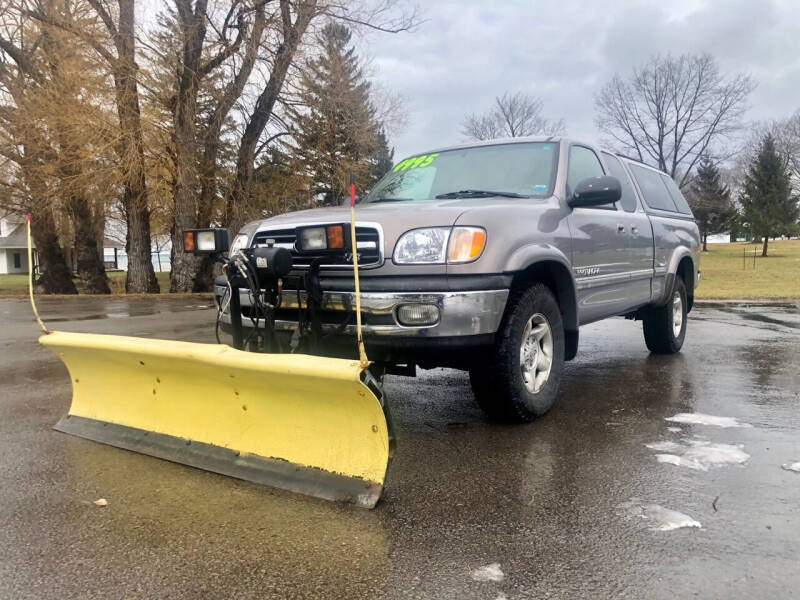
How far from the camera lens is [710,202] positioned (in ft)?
175

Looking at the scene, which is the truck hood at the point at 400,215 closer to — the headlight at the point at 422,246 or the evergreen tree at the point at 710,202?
the headlight at the point at 422,246

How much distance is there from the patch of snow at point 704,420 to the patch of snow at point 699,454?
451 mm

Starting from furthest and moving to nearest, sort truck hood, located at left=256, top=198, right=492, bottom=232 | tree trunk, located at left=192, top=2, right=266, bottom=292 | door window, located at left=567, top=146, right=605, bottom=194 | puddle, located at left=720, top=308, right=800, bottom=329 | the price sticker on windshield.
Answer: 1. tree trunk, located at left=192, top=2, right=266, bottom=292
2. puddle, located at left=720, top=308, right=800, bottom=329
3. the price sticker on windshield
4. door window, located at left=567, top=146, right=605, bottom=194
5. truck hood, located at left=256, top=198, right=492, bottom=232

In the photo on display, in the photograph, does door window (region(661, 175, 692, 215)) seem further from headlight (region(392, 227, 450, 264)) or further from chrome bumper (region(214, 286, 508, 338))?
headlight (region(392, 227, 450, 264))

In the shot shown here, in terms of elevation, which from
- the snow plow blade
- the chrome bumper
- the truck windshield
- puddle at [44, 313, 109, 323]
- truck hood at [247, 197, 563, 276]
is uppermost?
the truck windshield

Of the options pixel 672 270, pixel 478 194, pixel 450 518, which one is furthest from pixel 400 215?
pixel 672 270

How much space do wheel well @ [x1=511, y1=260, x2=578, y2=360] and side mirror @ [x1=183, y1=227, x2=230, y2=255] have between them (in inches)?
75.9

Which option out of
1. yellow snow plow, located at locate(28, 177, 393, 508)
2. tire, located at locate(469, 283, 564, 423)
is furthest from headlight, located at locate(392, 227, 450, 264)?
tire, located at locate(469, 283, 564, 423)

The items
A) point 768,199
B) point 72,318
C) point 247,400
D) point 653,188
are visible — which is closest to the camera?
point 247,400

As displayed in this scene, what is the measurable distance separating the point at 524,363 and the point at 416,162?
2.24 meters

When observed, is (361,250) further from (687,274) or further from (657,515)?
(687,274)

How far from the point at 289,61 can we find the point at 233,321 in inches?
631

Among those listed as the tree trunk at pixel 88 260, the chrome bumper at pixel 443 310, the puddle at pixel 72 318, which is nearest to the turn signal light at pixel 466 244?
the chrome bumper at pixel 443 310

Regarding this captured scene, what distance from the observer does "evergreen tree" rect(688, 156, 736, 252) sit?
173 ft
